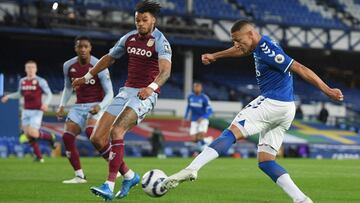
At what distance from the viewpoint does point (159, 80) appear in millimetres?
11398

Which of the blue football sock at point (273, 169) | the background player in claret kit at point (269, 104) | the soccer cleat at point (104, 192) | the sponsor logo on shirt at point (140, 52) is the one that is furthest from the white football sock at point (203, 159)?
the sponsor logo on shirt at point (140, 52)

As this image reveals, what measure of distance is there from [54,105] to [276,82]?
30.2 metres

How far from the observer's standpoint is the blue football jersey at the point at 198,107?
31.4 meters

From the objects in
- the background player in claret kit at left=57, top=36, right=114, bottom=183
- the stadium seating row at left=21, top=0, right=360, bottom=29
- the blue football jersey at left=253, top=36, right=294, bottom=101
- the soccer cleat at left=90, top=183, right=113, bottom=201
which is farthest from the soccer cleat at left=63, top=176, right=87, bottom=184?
the stadium seating row at left=21, top=0, right=360, bottom=29

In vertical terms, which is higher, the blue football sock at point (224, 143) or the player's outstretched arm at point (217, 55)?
the player's outstretched arm at point (217, 55)

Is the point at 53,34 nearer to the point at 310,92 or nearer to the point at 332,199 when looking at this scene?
the point at 310,92

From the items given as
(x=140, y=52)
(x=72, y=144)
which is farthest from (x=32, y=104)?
(x=140, y=52)

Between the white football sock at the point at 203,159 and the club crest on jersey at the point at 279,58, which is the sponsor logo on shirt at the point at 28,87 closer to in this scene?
the club crest on jersey at the point at 279,58

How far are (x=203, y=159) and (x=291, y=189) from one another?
129cm

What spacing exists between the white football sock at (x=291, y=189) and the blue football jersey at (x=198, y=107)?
68.2ft

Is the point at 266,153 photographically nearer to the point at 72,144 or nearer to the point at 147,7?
the point at 147,7

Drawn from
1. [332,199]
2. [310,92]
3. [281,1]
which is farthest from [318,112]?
[332,199]

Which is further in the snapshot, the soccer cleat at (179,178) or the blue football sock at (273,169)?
the blue football sock at (273,169)

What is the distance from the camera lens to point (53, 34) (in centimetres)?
3972
